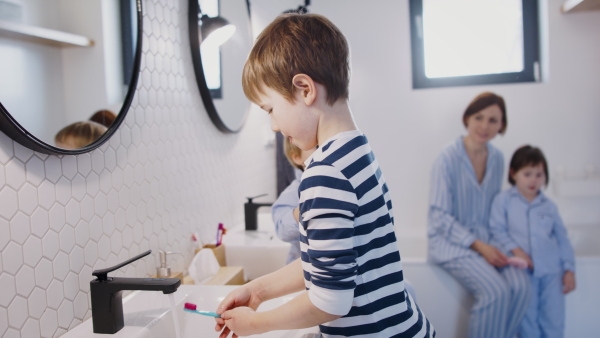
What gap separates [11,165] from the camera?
30.4 inches

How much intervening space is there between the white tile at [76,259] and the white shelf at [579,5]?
287 cm

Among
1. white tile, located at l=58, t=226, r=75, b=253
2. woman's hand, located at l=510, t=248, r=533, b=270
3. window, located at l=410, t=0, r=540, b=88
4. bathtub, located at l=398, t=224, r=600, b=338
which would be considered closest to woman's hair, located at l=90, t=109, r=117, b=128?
white tile, located at l=58, t=226, r=75, b=253

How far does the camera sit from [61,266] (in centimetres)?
89

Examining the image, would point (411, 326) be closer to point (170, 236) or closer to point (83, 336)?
point (83, 336)

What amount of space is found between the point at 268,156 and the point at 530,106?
5.78ft

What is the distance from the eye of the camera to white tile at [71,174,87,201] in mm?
918

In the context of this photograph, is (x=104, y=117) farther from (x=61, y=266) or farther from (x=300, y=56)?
(x=300, y=56)

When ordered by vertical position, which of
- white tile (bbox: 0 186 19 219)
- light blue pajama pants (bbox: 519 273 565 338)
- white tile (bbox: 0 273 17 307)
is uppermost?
white tile (bbox: 0 186 19 219)

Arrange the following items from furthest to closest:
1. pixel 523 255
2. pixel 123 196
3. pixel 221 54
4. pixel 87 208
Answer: pixel 523 255 → pixel 221 54 → pixel 123 196 → pixel 87 208

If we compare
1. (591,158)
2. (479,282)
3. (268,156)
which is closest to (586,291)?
(479,282)

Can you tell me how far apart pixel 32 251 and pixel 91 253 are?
0.53 ft

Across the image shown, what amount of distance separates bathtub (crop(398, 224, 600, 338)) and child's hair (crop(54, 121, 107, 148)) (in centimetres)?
177

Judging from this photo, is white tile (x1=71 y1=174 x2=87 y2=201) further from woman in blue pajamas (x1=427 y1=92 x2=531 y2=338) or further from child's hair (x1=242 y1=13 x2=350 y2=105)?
woman in blue pajamas (x1=427 y1=92 x2=531 y2=338)

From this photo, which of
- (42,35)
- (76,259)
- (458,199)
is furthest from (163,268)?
(458,199)
